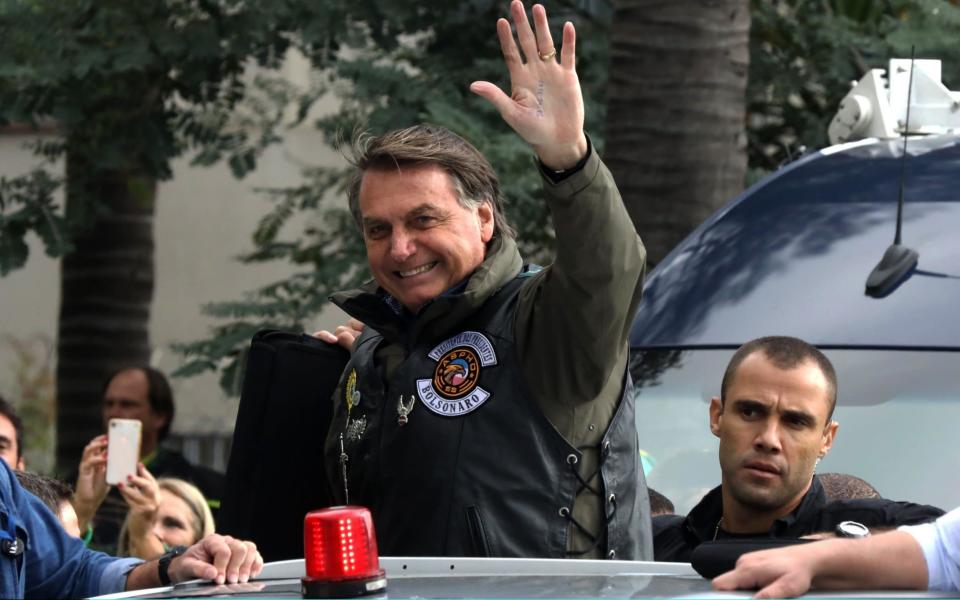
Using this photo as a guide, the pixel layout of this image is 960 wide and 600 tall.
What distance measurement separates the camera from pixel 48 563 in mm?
3811

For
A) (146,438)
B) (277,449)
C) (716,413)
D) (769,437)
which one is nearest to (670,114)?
(146,438)

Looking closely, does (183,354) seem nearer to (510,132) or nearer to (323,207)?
(323,207)

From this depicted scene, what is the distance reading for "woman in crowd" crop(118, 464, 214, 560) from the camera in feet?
20.2

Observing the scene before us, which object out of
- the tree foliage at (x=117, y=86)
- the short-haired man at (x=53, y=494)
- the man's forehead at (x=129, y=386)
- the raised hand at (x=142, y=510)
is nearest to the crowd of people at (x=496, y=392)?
the short-haired man at (x=53, y=494)

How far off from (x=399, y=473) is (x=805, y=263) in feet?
5.50

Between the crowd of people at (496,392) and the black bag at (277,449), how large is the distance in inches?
5.0

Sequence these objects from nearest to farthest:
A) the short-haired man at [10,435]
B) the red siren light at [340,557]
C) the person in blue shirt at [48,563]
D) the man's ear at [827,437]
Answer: the red siren light at [340,557], the person in blue shirt at [48,563], the man's ear at [827,437], the short-haired man at [10,435]

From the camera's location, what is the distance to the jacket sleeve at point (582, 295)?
11.6ft

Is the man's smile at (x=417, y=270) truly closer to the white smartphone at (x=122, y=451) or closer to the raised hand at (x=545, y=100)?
the raised hand at (x=545, y=100)

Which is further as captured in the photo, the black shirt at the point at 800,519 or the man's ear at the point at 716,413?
the man's ear at the point at 716,413

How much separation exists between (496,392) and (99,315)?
22.4ft

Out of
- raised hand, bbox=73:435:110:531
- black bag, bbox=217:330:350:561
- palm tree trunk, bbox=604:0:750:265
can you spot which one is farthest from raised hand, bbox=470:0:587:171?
palm tree trunk, bbox=604:0:750:265

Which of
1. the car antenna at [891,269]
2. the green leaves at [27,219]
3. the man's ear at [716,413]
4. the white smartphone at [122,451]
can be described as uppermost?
the green leaves at [27,219]

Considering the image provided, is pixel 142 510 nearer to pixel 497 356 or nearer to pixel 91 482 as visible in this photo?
pixel 91 482
